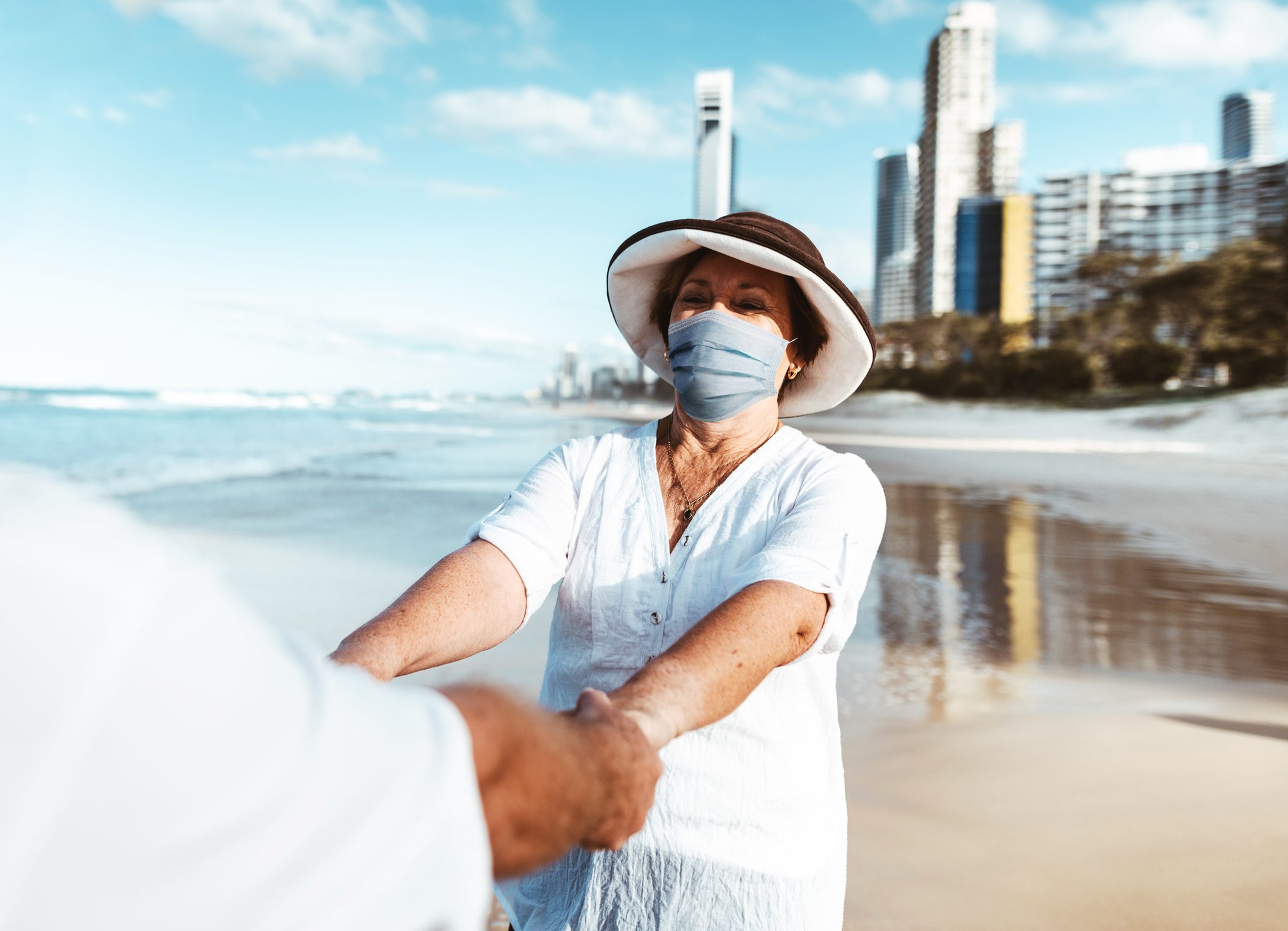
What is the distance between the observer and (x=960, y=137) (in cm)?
9625

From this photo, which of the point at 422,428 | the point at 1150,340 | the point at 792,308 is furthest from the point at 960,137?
the point at 792,308

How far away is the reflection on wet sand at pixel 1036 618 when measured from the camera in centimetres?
456

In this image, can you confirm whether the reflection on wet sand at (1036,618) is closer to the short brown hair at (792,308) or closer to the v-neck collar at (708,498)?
the short brown hair at (792,308)

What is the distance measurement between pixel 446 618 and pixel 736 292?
2.58ft

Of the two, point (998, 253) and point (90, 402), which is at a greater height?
point (998, 253)

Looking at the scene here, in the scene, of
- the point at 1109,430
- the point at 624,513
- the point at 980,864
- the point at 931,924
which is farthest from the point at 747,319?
the point at 1109,430

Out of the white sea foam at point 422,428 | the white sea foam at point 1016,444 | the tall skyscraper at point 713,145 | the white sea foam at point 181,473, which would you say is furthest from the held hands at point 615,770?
the white sea foam at point 422,428

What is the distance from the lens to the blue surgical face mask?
1.57m

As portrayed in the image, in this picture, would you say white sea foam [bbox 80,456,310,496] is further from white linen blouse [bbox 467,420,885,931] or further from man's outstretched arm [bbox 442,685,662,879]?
man's outstretched arm [bbox 442,685,662,879]

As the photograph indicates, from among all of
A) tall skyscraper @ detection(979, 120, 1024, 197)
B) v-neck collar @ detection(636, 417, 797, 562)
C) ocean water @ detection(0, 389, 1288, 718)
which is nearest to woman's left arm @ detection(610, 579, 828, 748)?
v-neck collar @ detection(636, 417, 797, 562)

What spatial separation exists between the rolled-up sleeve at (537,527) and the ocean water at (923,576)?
2936 mm

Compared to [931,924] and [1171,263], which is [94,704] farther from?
[1171,263]

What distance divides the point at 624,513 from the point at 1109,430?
27.8 meters

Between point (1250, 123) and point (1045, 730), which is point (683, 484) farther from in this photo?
point (1250, 123)
